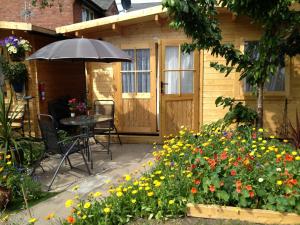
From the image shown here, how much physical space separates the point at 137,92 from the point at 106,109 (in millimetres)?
777

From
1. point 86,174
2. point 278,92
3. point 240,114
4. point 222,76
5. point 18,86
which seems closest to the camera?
point 86,174

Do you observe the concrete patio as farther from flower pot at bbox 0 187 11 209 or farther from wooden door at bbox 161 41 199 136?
wooden door at bbox 161 41 199 136

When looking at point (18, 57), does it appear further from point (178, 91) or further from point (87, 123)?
point (178, 91)

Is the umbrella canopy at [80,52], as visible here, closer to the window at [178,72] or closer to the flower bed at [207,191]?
the window at [178,72]

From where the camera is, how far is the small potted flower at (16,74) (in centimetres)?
675

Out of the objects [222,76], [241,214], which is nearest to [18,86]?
[222,76]

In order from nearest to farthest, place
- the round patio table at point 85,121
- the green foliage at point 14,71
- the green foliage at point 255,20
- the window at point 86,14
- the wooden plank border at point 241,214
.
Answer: the wooden plank border at point 241,214 < the green foliage at point 255,20 < the round patio table at point 85,121 < the green foliage at point 14,71 < the window at point 86,14

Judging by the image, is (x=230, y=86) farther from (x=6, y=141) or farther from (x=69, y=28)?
(x=6, y=141)

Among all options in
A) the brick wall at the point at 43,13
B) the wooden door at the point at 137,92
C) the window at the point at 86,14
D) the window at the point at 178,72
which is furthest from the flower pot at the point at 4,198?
the window at the point at 86,14

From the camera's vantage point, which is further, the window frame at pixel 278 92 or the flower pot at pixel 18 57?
the flower pot at pixel 18 57

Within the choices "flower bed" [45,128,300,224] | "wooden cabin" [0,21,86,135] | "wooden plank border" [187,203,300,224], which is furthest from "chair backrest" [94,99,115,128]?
"wooden plank border" [187,203,300,224]

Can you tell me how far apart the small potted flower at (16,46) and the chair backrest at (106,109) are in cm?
186

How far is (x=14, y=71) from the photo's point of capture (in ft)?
22.1

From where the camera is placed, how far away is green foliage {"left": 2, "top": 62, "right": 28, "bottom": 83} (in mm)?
6750
